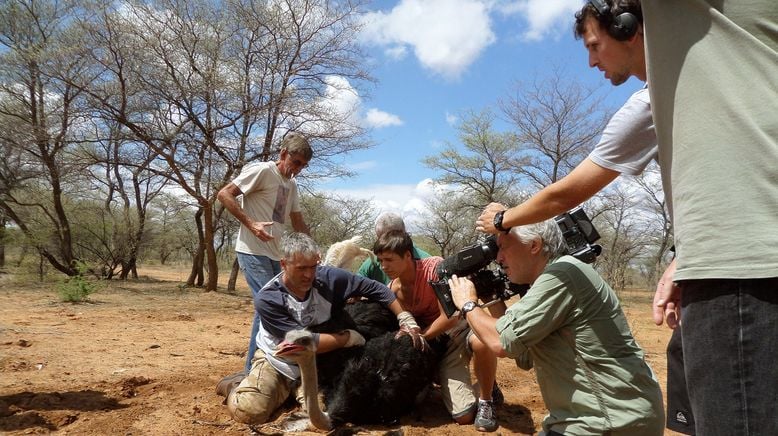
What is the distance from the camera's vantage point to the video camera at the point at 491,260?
220 centimetres

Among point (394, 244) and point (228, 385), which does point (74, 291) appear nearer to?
point (228, 385)

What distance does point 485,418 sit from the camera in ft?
11.2

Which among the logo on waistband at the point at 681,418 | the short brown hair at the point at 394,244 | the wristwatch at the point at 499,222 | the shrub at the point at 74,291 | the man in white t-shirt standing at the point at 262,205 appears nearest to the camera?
the wristwatch at the point at 499,222

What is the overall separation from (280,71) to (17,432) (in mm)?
12305

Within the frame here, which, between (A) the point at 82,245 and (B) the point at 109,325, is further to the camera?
(A) the point at 82,245

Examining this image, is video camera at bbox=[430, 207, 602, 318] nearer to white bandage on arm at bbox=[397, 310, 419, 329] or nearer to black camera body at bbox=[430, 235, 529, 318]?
black camera body at bbox=[430, 235, 529, 318]

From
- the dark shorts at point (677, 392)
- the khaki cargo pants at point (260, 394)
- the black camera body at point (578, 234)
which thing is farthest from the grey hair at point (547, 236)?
the khaki cargo pants at point (260, 394)

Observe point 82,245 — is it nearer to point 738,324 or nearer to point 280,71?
point 280,71

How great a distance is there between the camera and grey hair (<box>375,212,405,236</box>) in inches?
162

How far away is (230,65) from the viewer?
14055mm

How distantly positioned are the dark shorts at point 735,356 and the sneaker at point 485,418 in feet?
7.99

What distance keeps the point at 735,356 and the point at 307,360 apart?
2253 mm

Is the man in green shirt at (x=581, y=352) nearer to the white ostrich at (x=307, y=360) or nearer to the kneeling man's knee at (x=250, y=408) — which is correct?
the white ostrich at (x=307, y=360)

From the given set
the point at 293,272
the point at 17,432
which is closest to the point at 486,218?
the point at 293,272
